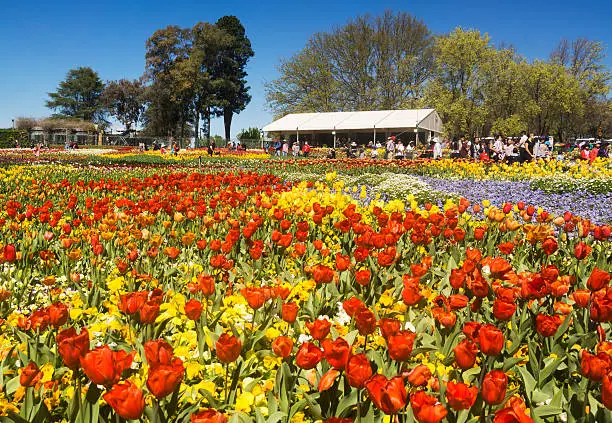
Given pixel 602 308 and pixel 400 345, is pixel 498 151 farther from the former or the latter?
pixel 400 345

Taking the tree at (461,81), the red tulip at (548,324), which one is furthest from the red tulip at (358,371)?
the tree at (461,81)

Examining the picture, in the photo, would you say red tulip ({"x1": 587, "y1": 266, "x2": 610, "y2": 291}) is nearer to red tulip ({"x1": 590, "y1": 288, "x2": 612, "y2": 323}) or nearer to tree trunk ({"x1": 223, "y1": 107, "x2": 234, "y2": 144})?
red tulip ({"x1": 590, "y1": 288, "x2": 612, "y2": 323})

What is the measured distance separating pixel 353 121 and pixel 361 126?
1458 mm

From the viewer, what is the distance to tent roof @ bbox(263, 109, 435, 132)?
39312mm

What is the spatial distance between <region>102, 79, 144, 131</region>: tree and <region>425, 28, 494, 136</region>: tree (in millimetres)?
40433

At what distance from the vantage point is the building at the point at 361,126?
39.4 meters

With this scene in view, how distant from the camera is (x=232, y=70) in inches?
2376

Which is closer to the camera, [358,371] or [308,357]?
[358,371]

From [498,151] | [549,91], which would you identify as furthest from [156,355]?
[549,91]

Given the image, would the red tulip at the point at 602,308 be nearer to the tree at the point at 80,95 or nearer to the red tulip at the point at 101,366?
the red tulip at the point at 101,366

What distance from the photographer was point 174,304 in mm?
2943

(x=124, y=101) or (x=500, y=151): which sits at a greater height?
(x=124, y=101)

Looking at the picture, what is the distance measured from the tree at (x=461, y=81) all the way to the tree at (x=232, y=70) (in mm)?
24010

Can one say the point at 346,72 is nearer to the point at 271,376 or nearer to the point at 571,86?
the point at 571,86
